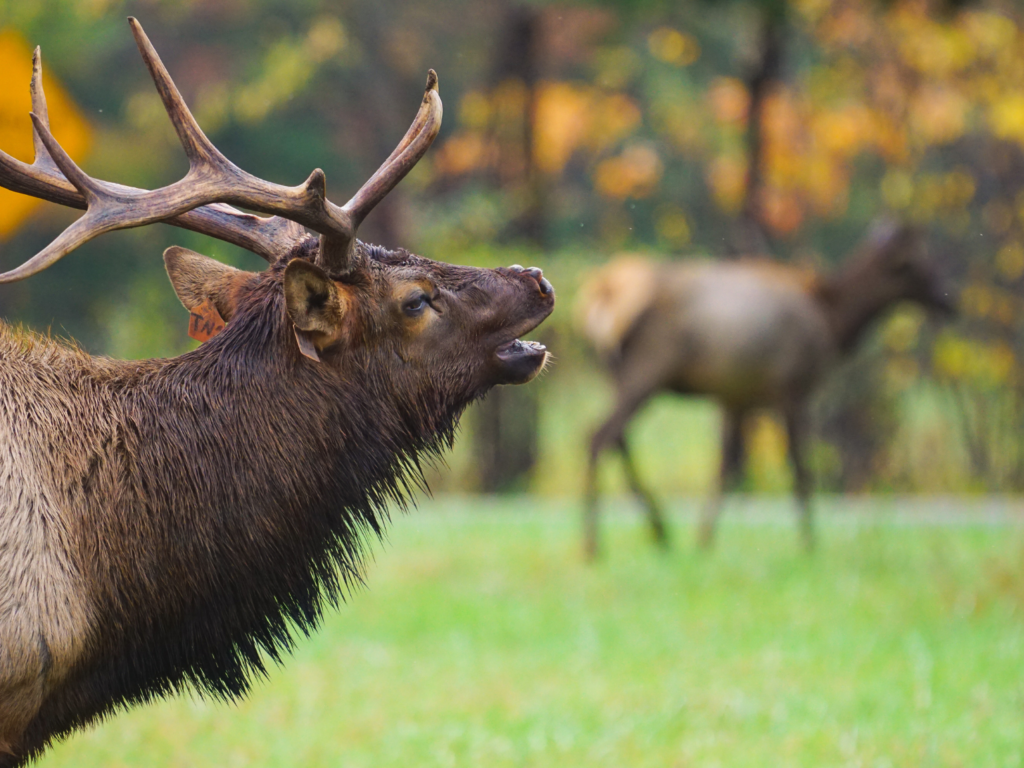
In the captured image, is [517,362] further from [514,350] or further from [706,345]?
[706,345]

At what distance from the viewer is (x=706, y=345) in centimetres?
886

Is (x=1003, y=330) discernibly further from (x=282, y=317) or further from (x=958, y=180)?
(x=282, y=317)

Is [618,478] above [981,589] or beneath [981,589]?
beneath

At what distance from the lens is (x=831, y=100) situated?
13984mm

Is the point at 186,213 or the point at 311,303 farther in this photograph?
the point at 186,213

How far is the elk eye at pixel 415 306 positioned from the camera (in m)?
3.14

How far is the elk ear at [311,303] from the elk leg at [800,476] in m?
6.03

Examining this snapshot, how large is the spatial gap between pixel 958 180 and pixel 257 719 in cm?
921

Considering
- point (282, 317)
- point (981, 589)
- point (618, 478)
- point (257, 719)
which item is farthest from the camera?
point (618, 478)

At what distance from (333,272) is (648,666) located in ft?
10.5

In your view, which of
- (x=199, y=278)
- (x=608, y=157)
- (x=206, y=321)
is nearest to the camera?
(x=206, y=321)

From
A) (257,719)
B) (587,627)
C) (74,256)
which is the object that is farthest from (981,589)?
(74,256)

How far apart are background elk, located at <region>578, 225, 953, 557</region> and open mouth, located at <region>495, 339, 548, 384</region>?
17.8 feet

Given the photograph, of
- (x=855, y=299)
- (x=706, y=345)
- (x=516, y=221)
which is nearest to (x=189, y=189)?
(x=706, y=345)
